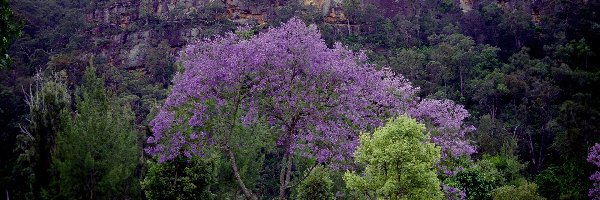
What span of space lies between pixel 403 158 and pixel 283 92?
288 cm

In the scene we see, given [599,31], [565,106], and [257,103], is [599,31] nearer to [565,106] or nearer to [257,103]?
[565,106]

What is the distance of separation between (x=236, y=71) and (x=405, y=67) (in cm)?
4220

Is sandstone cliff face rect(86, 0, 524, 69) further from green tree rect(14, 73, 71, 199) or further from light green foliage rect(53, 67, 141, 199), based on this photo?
green tree rect(14, 73, 71, 199)

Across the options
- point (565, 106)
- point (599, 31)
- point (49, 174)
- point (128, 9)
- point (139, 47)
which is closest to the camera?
point (49, 174)

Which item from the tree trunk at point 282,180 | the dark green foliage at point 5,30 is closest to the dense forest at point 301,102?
the dark green foliage at point 5,30

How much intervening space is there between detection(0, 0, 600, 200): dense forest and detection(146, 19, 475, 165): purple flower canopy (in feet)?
0.14

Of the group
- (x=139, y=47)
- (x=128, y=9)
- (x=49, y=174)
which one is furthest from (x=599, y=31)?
(x=128, y=9)

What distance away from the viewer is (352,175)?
1124 cm

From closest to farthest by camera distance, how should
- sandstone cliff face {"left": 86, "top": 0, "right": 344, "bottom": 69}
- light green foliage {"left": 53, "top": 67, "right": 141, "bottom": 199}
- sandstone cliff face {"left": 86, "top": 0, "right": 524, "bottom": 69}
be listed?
1. light green foliage {"left": 53, "top": 67, "right": 141, "bottom": 199}
2. sandstone cliff face {"left": 86, "top": 0, "right": 344, "bottom": 69}
3. sandstone cliff face {"left": 86, "top": 0, "right": 524, "bottom": 69}

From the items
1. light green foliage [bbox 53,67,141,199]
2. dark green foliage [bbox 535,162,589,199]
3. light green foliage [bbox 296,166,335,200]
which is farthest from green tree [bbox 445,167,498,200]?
light green foliage [bbox 53,67,141,199]

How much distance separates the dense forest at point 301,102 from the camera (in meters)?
10.8

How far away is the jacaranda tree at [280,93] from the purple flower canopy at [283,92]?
21 millimetres

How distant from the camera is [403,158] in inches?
420

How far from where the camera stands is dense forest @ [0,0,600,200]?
426 inches
